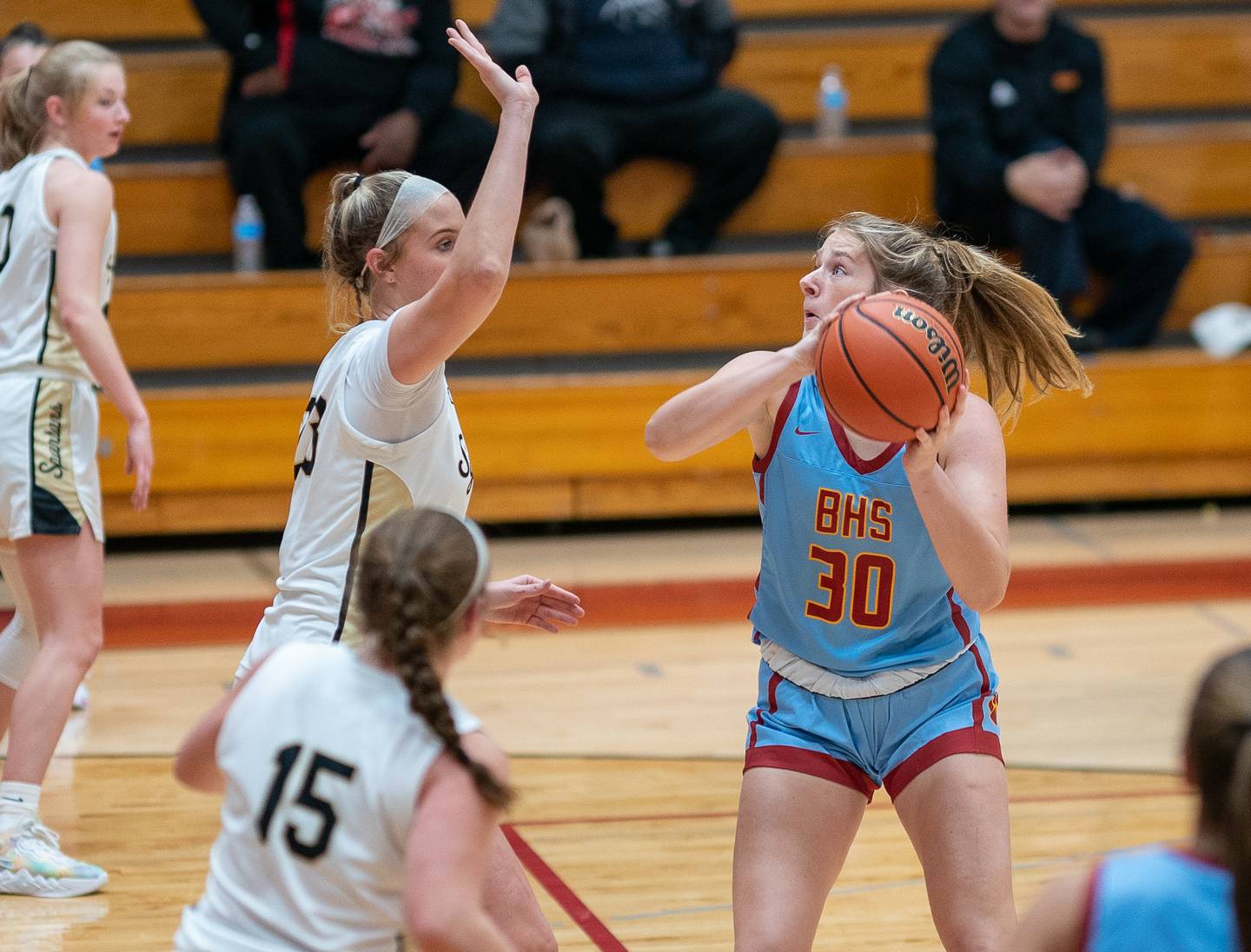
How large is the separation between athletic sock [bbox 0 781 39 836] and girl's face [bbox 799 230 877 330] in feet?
6.86

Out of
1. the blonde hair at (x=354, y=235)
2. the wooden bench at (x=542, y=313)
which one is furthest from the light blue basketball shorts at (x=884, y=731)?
the wooden bench at (x=542, y=313)

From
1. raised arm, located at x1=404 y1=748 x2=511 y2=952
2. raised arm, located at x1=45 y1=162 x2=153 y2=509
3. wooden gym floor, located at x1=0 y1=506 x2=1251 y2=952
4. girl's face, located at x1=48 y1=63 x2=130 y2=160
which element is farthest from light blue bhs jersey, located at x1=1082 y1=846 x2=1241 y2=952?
girl's face, located at x1=48 y1=63 x2=130 y2=160

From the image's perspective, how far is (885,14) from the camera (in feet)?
28.8

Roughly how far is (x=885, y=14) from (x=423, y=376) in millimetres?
6812

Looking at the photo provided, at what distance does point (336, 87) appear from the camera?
24.3ft

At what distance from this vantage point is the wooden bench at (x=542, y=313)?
720 centimetres

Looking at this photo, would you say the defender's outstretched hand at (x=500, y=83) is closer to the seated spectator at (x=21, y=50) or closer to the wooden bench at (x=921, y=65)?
the seated spectator at (x=21, y=50)

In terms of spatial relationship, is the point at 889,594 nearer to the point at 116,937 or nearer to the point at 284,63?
the point at 116,937

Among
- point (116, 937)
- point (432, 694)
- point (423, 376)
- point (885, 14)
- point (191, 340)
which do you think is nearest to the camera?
point (432, 694)

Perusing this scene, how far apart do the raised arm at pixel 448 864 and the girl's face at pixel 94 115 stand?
2634 millimetres

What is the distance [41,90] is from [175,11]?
458 centimetres

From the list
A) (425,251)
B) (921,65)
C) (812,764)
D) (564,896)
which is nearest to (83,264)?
(425,251)

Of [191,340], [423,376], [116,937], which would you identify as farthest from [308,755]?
[191,340]

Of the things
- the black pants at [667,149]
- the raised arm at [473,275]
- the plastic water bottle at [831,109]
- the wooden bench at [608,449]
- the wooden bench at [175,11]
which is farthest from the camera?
the plastic water bottle at [831,109]
